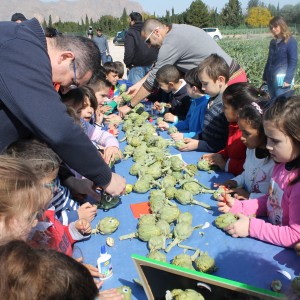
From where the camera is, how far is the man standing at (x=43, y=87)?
2.09 m

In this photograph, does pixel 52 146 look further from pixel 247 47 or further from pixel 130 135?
pixel 247 47

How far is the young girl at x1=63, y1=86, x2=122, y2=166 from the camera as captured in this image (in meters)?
3.71

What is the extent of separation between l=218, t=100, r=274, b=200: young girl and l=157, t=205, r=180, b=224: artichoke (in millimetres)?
657

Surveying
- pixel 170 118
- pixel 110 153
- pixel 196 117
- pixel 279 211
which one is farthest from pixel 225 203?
pixel 170 118

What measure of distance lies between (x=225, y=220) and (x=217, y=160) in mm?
1178

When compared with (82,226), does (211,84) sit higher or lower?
higher

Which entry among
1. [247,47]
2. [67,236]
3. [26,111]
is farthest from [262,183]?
[247,47]

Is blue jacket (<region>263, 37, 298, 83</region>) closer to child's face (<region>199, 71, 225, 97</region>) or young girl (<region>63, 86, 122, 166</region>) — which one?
child's face (<region>199, 71, 225, 97</region>)

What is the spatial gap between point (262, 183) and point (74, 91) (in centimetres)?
226

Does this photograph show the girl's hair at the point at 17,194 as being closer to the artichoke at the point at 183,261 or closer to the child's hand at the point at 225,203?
the artichoke at the point at 183,261

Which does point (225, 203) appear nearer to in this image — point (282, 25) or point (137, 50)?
point (282, 25)

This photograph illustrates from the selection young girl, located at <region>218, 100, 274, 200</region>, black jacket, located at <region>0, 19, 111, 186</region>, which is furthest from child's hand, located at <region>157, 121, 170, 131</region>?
black jacket, located at <region>0, 19, 111, 186</region>

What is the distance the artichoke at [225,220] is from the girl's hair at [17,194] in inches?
57.4

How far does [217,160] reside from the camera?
3.70 meters
